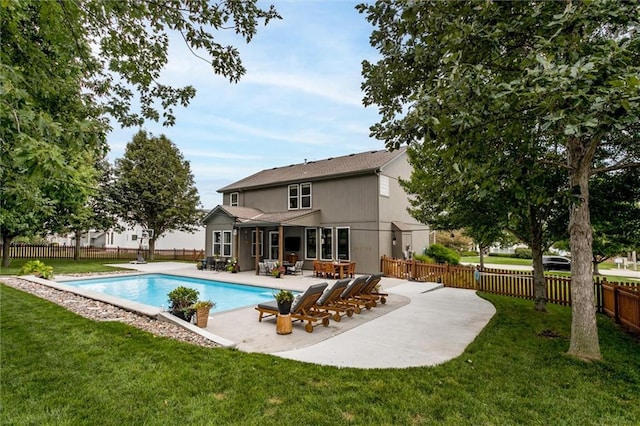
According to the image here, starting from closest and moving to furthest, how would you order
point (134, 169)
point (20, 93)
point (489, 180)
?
point (20, 93), point (489, 180), point (134, 169)

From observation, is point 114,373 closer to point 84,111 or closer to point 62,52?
point 84,111

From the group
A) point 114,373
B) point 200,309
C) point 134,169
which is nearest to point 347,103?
point 200,309

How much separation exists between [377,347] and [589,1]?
18.1 feet

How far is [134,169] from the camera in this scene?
2572cm

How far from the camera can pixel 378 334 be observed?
21.7ft

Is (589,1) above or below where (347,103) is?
below

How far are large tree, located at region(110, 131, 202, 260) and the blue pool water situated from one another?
9.63 meters

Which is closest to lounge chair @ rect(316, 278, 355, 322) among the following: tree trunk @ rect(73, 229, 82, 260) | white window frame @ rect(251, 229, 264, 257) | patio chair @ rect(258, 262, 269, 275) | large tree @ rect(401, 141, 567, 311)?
large tree @ rect(401, 141, 567, 311)

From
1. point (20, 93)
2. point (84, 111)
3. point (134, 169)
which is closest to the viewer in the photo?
point (20, 93)

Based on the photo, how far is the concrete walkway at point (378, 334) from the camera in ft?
17.5

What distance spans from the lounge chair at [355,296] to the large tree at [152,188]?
68.0ft

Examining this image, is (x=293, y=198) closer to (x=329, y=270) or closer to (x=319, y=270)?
(x=319, y=270)

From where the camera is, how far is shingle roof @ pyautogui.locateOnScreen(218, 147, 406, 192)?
676 inches

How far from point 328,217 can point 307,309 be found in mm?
10574
